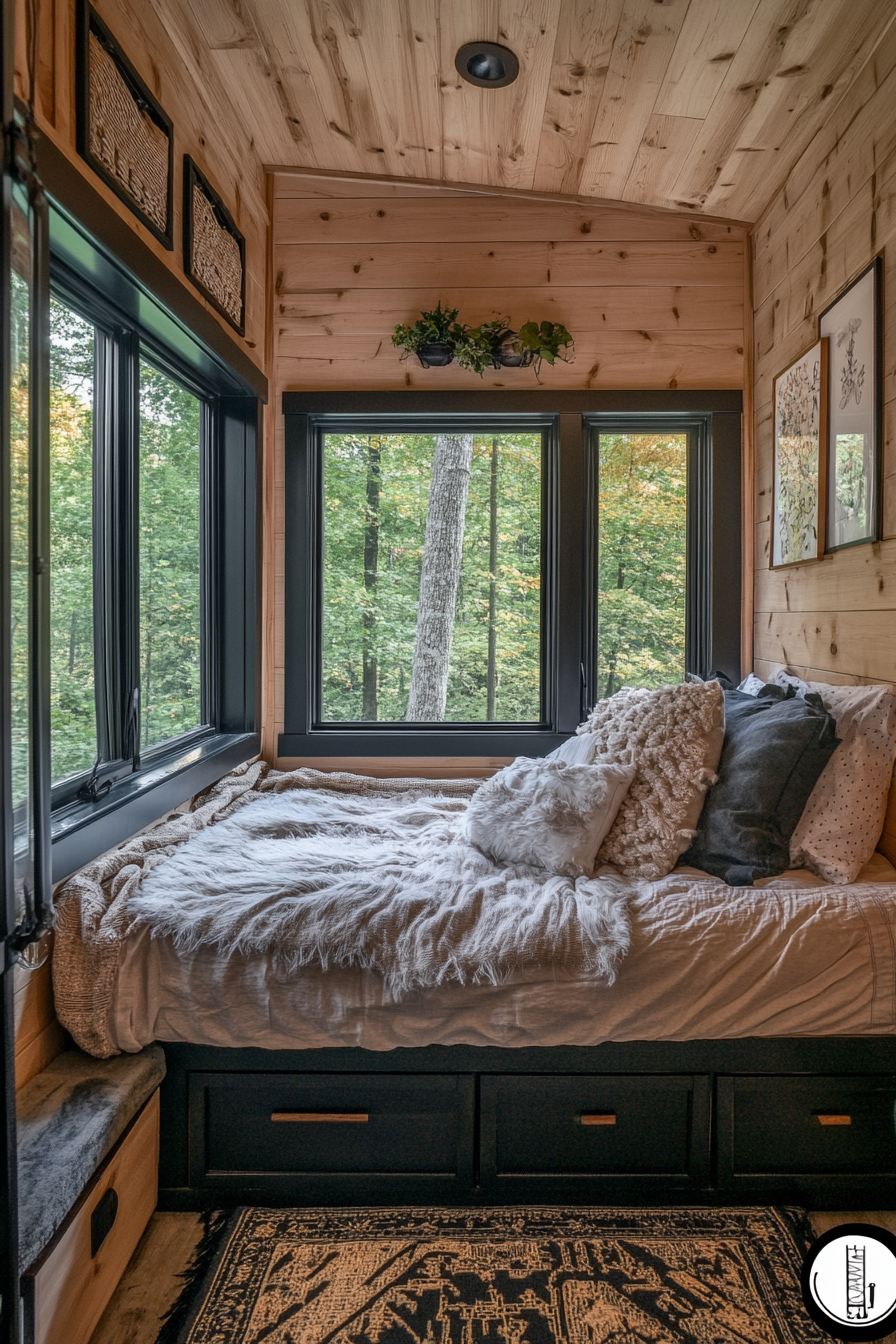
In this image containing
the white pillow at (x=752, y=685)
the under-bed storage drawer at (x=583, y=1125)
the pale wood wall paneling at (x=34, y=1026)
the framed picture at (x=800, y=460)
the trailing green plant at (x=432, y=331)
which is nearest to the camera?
the pale wood wall paneling at (x=34, y=1026)

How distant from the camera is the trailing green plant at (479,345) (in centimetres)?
284

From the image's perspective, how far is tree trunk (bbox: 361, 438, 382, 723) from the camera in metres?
3.11

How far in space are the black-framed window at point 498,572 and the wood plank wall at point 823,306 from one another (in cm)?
24

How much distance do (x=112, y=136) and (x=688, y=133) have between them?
165cm

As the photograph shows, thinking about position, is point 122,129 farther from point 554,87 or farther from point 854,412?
point 854,412

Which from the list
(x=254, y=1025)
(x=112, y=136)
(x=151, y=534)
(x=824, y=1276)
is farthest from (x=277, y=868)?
(x=112, y=136)

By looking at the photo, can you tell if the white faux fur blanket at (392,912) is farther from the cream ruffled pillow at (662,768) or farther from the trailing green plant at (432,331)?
the trailing green plant at (432,331)

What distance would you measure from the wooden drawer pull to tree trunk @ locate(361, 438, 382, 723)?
1563 mm

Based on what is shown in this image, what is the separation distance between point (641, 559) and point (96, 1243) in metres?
2.58

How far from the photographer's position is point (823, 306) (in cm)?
239

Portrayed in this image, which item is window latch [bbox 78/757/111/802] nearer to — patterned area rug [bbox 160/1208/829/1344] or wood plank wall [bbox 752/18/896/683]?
patterned area rug [bbox 160/1208/829/1344]

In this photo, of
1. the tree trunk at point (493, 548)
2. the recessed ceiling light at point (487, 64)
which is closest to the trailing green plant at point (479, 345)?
the tree trunk at point (493, 548)

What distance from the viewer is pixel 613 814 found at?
206 cm

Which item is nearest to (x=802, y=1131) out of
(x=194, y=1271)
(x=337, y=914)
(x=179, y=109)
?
(x=337, y=914)
